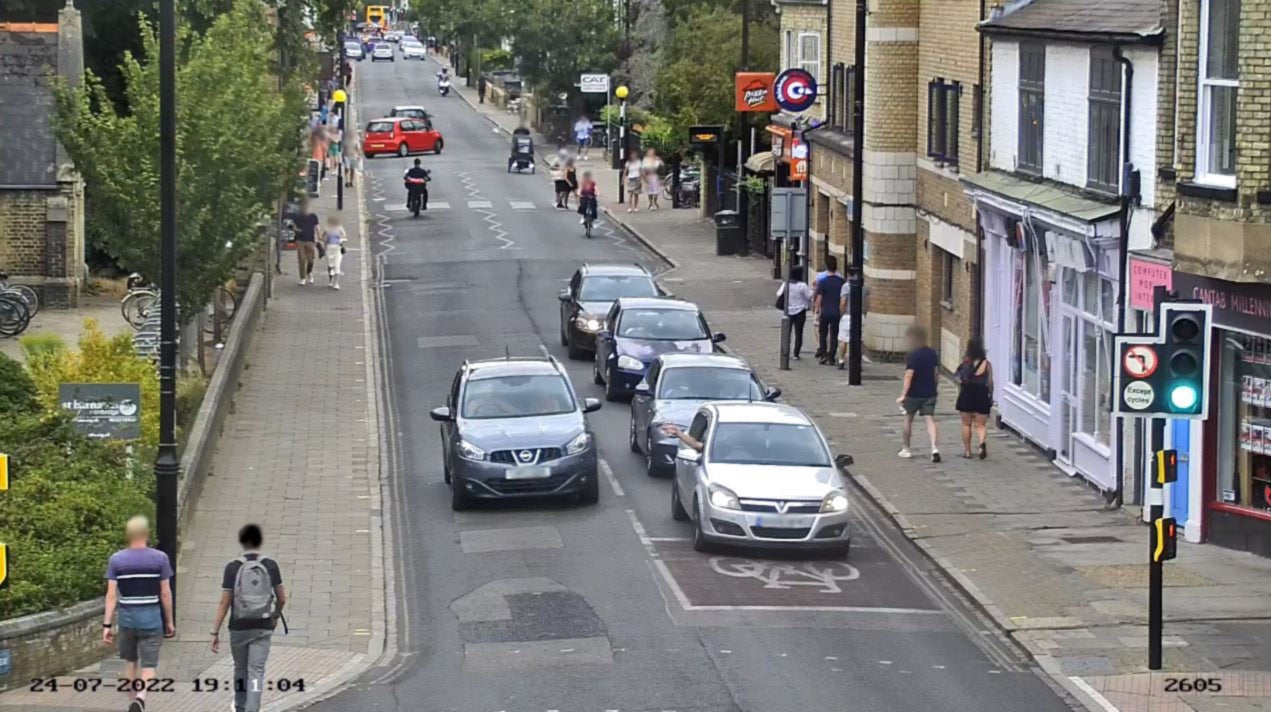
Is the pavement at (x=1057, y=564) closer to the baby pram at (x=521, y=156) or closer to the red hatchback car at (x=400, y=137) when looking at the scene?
the baby pram at (x=521, y=156)

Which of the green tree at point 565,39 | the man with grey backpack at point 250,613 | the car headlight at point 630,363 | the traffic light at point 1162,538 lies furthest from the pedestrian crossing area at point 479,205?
the man with grey backpack at point 250,613

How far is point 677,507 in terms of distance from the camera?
76.1ft

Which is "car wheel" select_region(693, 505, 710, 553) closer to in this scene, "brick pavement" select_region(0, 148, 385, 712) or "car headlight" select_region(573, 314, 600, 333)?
"brick pavement" select_region(0, 148, 385, 712)

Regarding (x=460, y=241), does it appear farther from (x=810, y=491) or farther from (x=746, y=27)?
(x=810, y=491)

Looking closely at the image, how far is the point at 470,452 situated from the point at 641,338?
8407 mm

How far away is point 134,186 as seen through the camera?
29.0 m

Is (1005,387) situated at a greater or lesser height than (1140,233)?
lesser

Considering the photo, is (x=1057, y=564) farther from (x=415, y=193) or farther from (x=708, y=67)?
(x=415, y=193)

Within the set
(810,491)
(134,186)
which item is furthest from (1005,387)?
(134,186)

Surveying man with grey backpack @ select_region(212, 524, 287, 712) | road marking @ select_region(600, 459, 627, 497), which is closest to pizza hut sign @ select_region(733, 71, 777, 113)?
road marking @ select_region(600, 459, 627, 497)

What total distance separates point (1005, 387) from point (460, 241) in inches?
1028

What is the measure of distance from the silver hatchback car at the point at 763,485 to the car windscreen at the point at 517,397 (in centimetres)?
251

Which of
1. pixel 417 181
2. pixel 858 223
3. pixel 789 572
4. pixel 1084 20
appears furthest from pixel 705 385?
pixel 417 181

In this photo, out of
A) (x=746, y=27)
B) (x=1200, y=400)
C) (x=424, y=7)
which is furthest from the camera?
(x=424, y=7)
